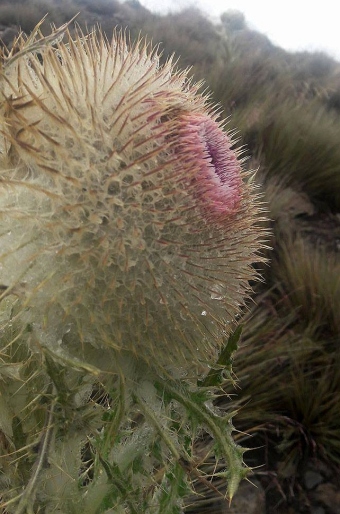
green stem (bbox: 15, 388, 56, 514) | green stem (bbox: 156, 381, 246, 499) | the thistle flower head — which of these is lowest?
green stem (bbox: 15, 388, 56, 514)

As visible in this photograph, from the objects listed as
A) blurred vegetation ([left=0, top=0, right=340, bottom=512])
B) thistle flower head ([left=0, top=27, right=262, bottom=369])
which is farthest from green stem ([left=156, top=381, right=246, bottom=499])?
blurred vegetation ([left=0, top=0, right=340, bottom=512])

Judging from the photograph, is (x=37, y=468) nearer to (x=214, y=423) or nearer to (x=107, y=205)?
(x=214, y=423)

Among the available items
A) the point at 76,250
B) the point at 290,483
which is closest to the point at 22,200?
the point at 76,250

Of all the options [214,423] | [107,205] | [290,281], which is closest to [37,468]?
[214,423]

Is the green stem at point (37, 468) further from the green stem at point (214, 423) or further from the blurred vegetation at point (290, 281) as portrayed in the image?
the blurred vegetation at point (290, 281)

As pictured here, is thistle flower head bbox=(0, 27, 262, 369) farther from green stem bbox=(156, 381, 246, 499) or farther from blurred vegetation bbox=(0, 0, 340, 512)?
blurred vegetation bbox=(0, 0, 340, 512)

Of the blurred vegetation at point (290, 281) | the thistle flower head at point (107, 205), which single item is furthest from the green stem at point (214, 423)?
the blurred vegetation at point (290, 281)
